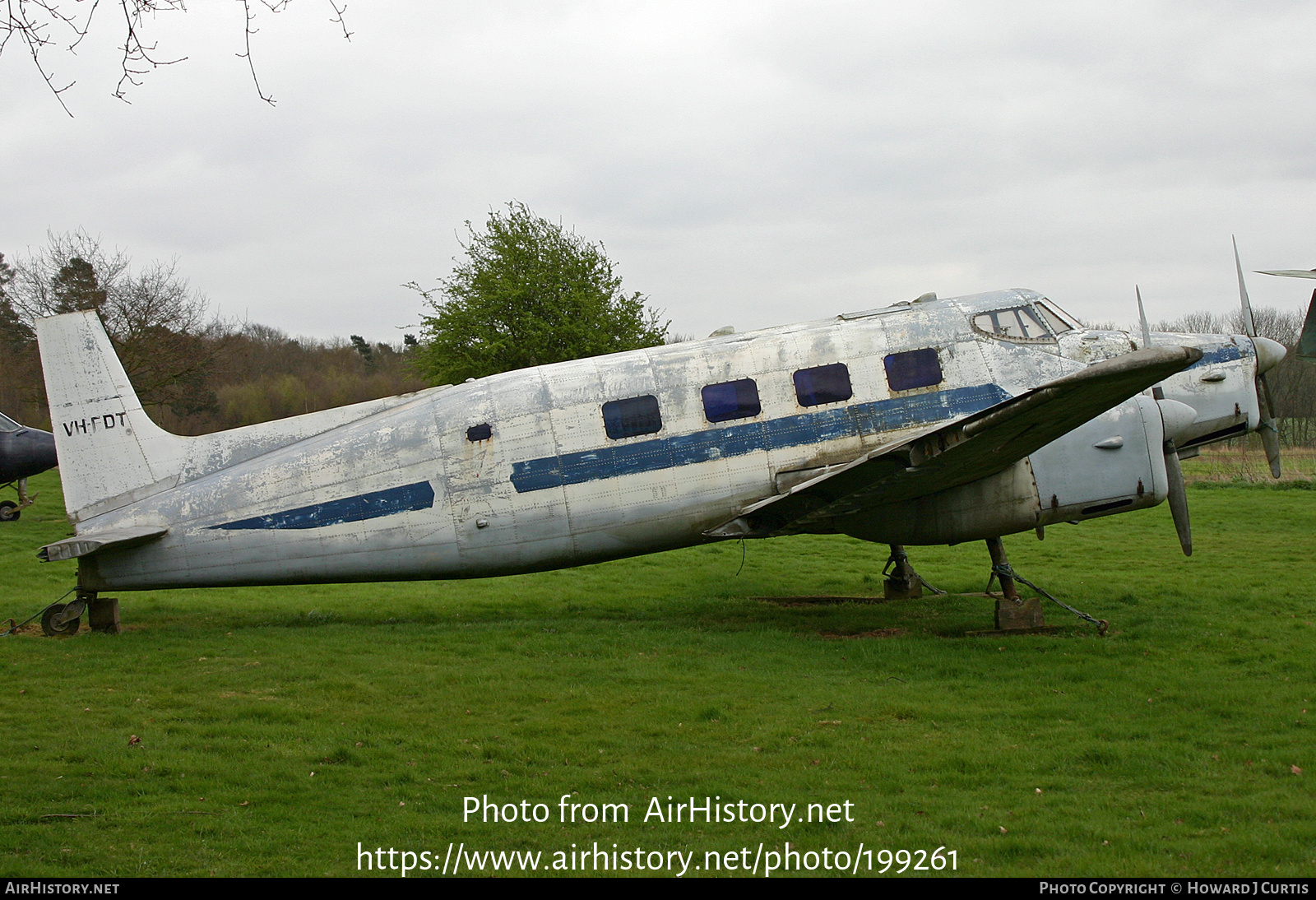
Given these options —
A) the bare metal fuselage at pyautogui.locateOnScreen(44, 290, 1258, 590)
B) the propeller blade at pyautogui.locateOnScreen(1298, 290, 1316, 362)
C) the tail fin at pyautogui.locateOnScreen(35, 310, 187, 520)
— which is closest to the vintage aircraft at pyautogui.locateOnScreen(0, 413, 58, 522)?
the tail fin at pyautogui.locateOnScreen(35, 310, 187, 520)

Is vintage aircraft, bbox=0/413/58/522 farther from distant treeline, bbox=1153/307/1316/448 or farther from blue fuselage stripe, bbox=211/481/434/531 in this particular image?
distant treeline, bbox=1153/307/1316/448

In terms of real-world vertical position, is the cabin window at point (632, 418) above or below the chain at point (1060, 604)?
above

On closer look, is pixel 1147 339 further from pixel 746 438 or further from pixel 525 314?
pixel 525 314

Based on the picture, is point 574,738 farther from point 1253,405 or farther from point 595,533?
point 1253,405

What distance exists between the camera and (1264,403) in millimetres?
14531

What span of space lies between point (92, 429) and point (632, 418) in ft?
25.5

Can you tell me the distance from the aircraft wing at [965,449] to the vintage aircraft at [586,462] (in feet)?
0.42

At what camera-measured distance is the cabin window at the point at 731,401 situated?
13.1 meters

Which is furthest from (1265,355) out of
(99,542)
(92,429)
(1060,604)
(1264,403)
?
(92,429)

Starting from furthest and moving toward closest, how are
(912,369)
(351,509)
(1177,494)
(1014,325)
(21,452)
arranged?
(21,452), (1177,494), (1014,325), (912,369), (351,509)

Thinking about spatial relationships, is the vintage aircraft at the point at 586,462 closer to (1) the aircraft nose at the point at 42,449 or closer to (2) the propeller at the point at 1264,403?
(2) the propeller at the point at 1264,403

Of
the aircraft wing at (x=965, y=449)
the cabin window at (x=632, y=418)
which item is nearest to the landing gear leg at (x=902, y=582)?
the aircraft wing at (x=965, y=449)

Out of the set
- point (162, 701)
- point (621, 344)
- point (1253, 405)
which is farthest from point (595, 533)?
point (621, 344)

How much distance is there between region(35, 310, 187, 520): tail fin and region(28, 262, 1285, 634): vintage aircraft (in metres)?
0.02
